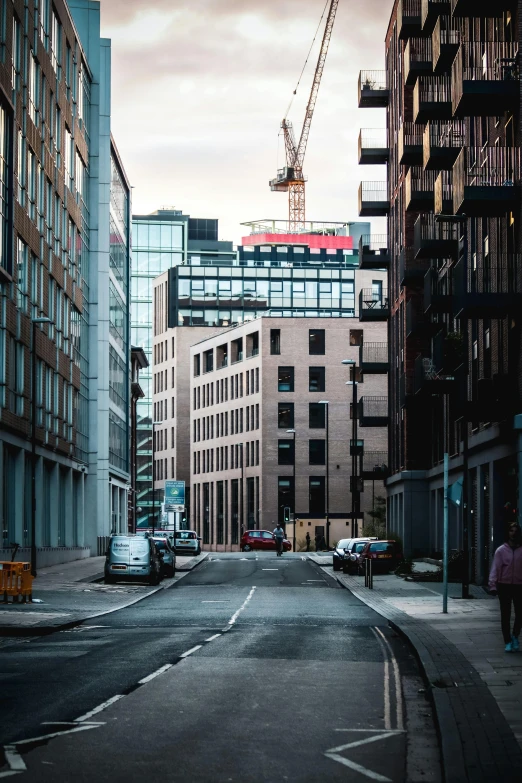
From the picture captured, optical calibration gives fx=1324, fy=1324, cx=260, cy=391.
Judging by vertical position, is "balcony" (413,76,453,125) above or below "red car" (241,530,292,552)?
above

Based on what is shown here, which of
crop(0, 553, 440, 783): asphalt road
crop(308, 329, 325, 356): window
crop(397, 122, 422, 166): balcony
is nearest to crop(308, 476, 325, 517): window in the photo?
crop(308, 329, 325, 356): window

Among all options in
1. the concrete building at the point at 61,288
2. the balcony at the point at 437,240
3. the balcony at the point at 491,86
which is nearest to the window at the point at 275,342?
the concrete building at the point at 61,288

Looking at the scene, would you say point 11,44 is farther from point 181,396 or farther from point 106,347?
point 181,396

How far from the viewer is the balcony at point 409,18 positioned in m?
57.8

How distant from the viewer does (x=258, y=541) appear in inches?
3762

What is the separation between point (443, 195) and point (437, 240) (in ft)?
12.7

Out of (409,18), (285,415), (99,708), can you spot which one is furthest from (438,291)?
(285,415)

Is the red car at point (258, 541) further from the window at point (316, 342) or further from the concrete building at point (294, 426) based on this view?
the window at point (316, 342)

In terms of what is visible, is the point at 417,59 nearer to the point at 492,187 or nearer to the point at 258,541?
the point at 492,187

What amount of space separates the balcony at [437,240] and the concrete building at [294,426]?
65429 mm

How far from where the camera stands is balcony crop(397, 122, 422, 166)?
58531 mm

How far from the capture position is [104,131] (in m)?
74.8

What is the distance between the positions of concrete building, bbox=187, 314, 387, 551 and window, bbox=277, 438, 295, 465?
0.30 ft

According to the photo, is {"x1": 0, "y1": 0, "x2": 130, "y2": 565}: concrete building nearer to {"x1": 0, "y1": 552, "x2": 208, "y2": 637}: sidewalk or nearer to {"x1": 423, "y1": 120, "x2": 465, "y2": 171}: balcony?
{"x1": 0, "y1": 552, "x2": 208, "y2": 637}: sidewalk
